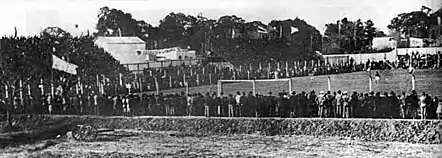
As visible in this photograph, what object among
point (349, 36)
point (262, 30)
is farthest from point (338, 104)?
point (262, 30)

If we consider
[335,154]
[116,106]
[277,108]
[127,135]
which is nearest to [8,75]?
[116,106]

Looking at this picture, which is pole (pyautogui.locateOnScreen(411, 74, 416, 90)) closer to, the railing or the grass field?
the grass field

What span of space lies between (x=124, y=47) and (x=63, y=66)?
4.19ft

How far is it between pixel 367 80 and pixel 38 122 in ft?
16.1

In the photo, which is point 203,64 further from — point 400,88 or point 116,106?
point 400,88

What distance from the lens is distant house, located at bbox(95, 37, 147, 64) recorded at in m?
10.0

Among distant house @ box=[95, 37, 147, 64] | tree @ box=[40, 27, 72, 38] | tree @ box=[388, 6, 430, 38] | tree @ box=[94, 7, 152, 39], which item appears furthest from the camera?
distant house @ box=[95, 37, 147, 64]

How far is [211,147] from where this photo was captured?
7.53 m

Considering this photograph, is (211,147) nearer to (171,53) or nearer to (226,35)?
(226,35)

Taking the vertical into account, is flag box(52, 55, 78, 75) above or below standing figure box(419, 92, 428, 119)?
above

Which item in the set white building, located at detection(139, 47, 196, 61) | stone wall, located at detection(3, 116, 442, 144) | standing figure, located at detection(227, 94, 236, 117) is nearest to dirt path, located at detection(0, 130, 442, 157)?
stone wall, located at detection(3, 116, 442, 144)

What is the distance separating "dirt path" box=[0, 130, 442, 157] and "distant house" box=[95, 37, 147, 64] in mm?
1995

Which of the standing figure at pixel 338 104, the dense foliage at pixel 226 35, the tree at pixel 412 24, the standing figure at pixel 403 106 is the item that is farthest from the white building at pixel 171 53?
the tree at pixel 412 24

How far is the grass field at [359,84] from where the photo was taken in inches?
261
